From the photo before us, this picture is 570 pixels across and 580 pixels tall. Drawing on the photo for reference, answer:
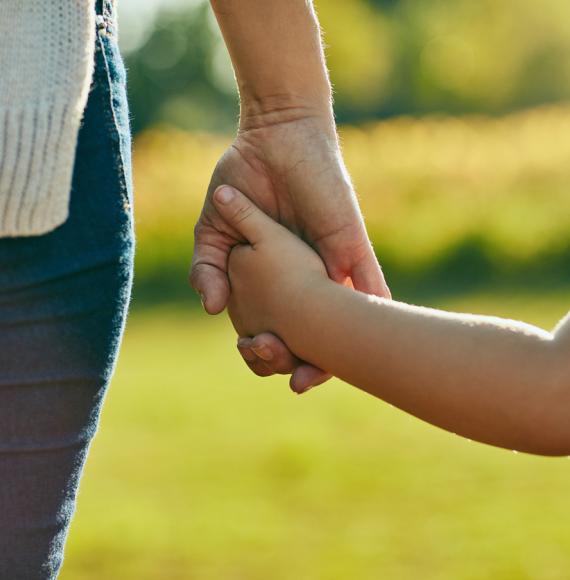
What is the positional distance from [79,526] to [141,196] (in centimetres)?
783

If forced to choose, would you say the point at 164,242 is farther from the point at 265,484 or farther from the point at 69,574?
the point at 69,574

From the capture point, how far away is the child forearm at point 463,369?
163cm

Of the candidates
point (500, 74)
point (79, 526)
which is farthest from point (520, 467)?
point (500, 74)

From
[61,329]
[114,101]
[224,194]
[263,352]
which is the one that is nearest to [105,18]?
[114,101]

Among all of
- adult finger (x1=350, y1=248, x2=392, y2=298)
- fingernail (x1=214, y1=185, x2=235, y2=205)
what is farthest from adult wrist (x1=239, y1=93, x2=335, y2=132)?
adult finger (x1=350, y1=248, x2=392, y2=298)

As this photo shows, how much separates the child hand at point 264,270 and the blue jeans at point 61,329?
46cm

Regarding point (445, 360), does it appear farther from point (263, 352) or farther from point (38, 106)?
point (38, 106)

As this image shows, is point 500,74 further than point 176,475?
Yes

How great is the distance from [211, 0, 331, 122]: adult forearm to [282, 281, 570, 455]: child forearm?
1.43ft

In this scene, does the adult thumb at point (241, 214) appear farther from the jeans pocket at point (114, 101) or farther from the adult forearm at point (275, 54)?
the jeans pocket at point (114, 101)

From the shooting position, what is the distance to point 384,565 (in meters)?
4.21

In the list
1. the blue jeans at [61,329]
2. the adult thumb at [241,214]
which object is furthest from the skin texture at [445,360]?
the blue jeans at [61,329]

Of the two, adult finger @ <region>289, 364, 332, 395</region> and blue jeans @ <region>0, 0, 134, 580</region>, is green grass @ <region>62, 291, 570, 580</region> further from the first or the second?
blue jeans @ <region>0, 0, 134, 580</region>

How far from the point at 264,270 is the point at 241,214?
0.38ft
